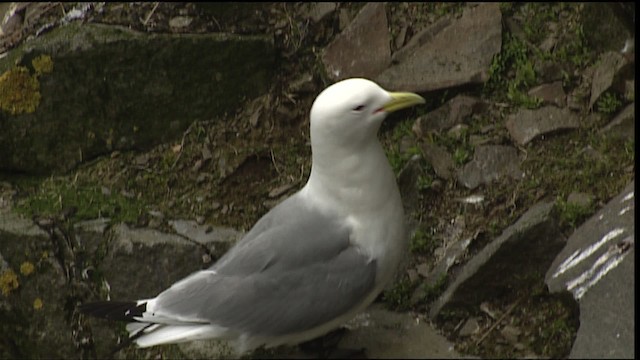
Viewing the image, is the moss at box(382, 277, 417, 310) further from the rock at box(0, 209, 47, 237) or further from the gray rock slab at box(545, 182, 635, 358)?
the rock at box(0, 209, 47, 237)

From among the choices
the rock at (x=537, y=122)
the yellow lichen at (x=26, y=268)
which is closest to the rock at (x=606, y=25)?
the rock at (x=537, y=122)

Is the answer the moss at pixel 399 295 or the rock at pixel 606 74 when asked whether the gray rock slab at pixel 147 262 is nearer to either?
the moss at pixel 399 295

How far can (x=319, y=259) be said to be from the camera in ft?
13.7

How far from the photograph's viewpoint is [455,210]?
16.5 ft

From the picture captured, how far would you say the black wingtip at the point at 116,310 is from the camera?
14.0 feet

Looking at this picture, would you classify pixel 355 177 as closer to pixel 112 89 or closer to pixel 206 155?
pixel 206 155

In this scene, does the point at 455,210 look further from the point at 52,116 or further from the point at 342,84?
the point at 52,116

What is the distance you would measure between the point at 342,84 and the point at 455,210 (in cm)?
115

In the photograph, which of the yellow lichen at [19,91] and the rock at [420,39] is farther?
the rock at [420,39]

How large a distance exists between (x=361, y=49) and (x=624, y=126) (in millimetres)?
1488

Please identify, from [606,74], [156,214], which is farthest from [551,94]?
[156,214]

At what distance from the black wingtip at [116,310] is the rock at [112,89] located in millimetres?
1429

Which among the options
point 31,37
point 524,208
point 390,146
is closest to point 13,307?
point 31,37

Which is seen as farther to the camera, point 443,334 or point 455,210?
point 455,210
